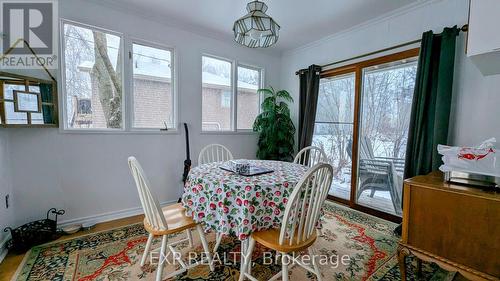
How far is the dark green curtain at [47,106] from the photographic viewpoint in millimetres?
2140

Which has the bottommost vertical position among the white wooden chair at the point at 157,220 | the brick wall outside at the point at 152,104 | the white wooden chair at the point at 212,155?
the white wooden chair at the point at 157,220

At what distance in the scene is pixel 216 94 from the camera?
347 cm

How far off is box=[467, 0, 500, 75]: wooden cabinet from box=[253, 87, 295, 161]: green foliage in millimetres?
2321

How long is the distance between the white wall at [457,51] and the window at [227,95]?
1610 millimetres

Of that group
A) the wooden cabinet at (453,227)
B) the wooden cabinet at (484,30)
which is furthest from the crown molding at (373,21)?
the wooden cabinet at (453,227)

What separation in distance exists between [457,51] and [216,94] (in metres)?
2.90

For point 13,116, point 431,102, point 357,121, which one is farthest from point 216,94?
point 431,102

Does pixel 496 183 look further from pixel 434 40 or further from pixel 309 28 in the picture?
pixel 309 28

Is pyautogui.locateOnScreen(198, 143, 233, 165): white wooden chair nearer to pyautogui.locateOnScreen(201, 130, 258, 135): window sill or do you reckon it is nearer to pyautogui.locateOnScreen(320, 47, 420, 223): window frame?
A: pyautogui.locateOnScreen(201, 130, 258, 135): window sill

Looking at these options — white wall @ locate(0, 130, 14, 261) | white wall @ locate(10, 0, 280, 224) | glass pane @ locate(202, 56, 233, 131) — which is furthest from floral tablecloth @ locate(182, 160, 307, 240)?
glass pane @ locate(202, 56, 233, 131)

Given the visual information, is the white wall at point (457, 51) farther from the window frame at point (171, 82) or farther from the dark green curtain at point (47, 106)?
the dark green curtain at point (47, 106)

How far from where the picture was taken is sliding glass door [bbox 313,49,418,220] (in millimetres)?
2650

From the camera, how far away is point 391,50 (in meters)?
2.66

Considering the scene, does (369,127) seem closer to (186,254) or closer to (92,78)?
(186,254)
